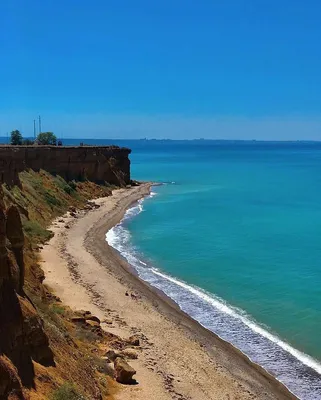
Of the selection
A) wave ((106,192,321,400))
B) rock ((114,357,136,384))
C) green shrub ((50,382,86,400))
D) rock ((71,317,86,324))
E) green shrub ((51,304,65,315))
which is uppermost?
green shrub ((50,382,86,400))

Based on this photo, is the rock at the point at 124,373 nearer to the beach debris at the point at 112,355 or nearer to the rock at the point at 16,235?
the beach debris at the point at 112,355

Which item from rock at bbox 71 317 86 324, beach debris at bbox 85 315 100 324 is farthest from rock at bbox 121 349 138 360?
beach debris at bbox 85 315 100 324

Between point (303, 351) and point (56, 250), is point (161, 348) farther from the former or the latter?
point (56, 250)

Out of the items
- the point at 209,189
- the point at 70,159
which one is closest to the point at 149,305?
the point at 70,159

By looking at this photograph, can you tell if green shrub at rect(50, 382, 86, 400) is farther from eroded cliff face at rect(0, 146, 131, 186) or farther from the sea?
eroded cliff face at rect(0, 146, 131, 186)

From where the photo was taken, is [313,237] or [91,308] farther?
[313,237]
